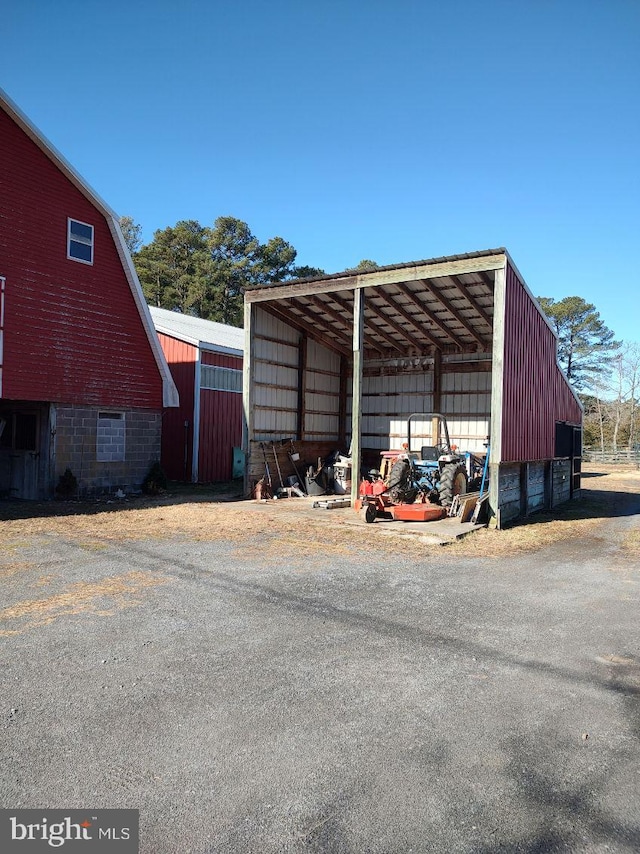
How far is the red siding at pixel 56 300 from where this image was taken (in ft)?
43.8

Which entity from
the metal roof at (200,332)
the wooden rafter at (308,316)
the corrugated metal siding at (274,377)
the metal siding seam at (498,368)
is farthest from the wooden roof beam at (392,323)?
the metal roof at (200,332)

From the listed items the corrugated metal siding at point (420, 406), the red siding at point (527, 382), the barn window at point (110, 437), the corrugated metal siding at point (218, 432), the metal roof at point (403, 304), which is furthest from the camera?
the corrugated metal siding at point (218, 432)

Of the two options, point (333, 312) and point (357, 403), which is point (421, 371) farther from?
point (357, 403)

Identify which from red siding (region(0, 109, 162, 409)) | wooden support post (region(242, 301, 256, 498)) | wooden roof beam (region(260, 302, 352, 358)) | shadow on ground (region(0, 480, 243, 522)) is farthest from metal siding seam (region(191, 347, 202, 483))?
wooden support post (region(242, 301, 256, 498))

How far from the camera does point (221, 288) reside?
142ft

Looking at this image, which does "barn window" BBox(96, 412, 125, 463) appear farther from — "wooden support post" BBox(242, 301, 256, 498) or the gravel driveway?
the gravel driveway

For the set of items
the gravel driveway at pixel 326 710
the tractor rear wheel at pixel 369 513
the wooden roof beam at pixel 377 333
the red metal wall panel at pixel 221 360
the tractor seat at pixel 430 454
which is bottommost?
the gravel driveway at pixel 326 710

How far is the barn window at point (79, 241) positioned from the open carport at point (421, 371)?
13.5 feet

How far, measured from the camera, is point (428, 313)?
16375 millimetres

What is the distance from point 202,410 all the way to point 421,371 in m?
7.22

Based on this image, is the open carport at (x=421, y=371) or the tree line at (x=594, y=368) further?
the tree line at (x=594, y=368)

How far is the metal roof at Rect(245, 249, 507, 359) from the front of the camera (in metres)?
13.1

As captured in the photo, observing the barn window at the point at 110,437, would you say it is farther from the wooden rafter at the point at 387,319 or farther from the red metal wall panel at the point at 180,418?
the wooden rafter at the point at 387,319

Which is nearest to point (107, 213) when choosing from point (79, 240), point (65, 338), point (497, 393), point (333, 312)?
point (79, 240)
